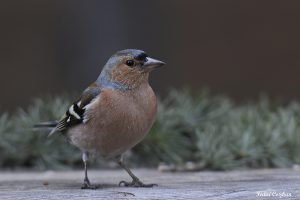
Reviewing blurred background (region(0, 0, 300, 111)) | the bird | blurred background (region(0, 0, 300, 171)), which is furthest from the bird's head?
blurred background (region(0, 0, 300, 111))

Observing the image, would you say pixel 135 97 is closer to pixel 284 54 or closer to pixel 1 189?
pixel 1 189

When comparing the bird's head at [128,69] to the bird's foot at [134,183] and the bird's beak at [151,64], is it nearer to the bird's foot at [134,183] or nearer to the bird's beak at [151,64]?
the bird's beak at [151,64]

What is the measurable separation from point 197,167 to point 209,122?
Answer: 0.63 m

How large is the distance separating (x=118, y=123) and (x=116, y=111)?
7 cm

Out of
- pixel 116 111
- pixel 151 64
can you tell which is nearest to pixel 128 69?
pixel 151 64

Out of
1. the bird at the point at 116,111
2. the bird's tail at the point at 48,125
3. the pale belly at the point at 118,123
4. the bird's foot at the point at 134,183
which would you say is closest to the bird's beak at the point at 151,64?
the bird at the point at 116,111

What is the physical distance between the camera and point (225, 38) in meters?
12.2

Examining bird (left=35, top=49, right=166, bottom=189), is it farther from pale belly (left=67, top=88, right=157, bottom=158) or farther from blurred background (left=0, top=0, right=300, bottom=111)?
blurred background (left=0, top=0, right=300, bottom=111)

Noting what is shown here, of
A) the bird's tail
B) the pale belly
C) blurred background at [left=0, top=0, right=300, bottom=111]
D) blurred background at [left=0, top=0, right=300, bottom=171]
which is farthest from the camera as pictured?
blurred background at [left=0, top=0, right=300, bottom=111]

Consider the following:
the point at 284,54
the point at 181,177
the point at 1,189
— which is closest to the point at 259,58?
the point at 284,54

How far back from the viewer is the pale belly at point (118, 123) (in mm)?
3928

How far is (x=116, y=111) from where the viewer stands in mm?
3953

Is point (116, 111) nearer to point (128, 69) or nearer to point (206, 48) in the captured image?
point (128, 69)

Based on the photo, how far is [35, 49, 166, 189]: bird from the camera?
12.9 feet
